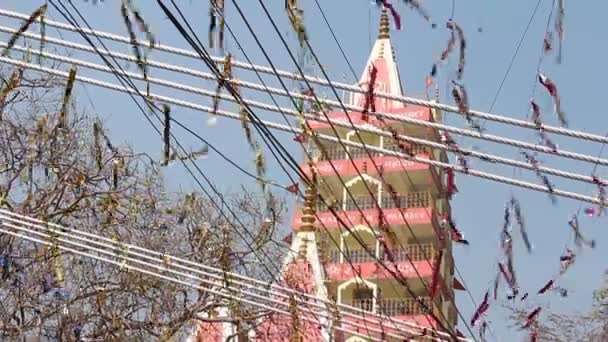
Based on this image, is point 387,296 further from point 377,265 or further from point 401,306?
point 377,265

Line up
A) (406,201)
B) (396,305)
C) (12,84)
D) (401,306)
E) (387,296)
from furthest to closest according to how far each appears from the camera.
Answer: (406,201), (387,296), (396,305), (401,306), (12,84)

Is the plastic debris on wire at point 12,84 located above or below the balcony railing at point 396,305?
below

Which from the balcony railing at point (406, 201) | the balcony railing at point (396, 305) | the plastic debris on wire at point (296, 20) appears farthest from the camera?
the balcony railing at point (406, 201)

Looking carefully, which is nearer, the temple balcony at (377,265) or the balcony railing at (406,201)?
the temple balcony at (377,265)

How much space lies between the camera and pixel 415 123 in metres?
5.99

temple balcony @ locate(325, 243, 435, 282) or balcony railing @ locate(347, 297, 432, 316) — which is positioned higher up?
temple balcony @ locate(325, 243, 435, 282)

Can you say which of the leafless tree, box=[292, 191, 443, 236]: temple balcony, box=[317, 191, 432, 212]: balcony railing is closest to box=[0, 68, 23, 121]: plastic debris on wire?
the leafless tree

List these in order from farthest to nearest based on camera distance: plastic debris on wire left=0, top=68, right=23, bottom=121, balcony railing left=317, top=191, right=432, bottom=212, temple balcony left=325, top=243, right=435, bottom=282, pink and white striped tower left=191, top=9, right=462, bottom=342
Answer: balcony railing left=317, top=191, right=432, bottom=212 < temple balcony left=325, top=243, right=435, bottom=282 < pink and white striped tower left=191, top=9, right=462, bottom=342 < plastic debris on wire left=0, top=68, right=23, bottom=121

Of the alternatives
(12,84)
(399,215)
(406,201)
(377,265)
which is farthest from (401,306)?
(12,84)

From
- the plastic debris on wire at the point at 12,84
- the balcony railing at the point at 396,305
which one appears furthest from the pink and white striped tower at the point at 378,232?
the plastic debris on wire at the point at 12,84

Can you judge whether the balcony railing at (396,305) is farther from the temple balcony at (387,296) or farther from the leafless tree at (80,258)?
the leafless tree at (80,258)

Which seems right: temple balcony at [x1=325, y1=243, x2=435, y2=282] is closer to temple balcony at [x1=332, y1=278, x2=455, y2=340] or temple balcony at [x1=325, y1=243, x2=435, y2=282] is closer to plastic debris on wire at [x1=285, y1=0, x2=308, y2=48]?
temple balcony at [x1=332, y1=278, x2=455, y2=340]

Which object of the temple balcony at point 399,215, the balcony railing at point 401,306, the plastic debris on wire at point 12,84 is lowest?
the plastic debris on wire at point 12,84

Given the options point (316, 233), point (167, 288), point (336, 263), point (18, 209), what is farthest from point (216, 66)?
point (336, 263)
